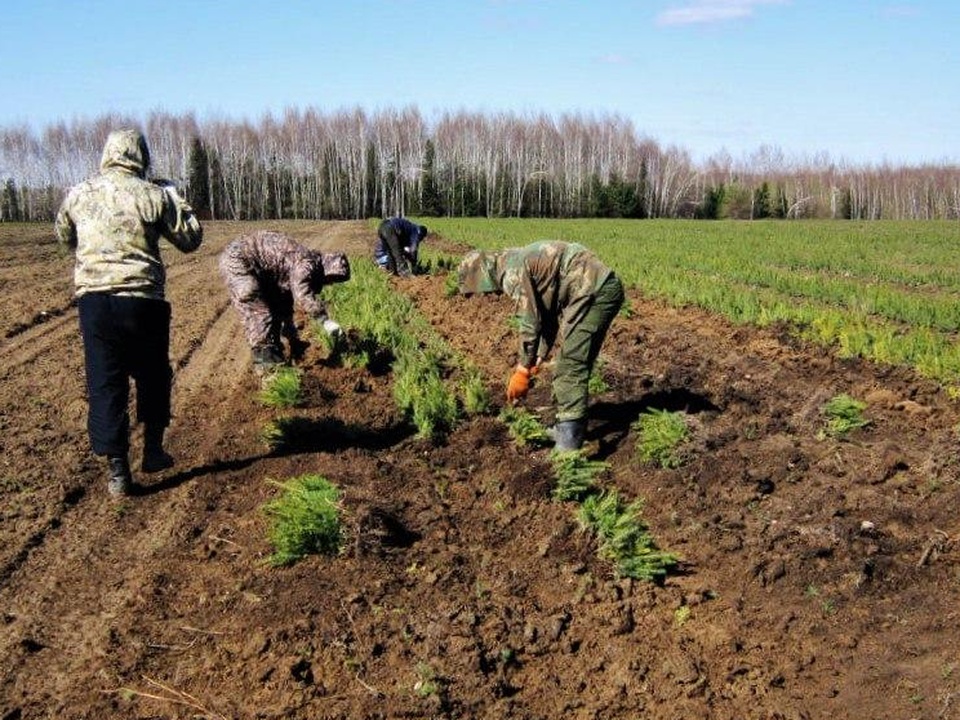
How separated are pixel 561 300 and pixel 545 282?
0.20 meters

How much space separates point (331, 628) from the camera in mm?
3607

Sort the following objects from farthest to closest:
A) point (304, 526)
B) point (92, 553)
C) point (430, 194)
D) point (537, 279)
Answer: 1. point (430, 194)
2. point (537, 279)
3. point (92, 553)
4. point (304, 526)

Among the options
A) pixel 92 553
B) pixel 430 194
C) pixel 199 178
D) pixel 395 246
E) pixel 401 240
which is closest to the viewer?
pixel 92 553

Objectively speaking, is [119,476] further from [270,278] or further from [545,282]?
[545,282]

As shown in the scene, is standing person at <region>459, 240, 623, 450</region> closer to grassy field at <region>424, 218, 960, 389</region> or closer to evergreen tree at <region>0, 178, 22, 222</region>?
grassy field at <region>424, 218, 960, 389</region>

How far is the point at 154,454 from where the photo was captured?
5164mm

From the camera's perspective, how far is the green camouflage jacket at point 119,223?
464cm

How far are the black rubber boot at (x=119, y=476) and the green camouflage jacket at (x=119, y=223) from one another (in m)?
0.95

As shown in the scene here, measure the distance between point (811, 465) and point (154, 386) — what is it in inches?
156

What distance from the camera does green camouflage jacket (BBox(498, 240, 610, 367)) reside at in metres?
5.49

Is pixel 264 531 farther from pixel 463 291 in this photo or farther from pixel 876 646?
pixel 876 646

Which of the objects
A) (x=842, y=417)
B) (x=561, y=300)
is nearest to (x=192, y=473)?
(x=561, y=300)

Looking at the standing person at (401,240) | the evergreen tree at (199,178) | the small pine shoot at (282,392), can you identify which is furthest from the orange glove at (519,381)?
the evergreen tree at (199,178)

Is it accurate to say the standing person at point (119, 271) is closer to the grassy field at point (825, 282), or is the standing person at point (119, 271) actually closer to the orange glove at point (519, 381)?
the orange glove at point (519, 381)
